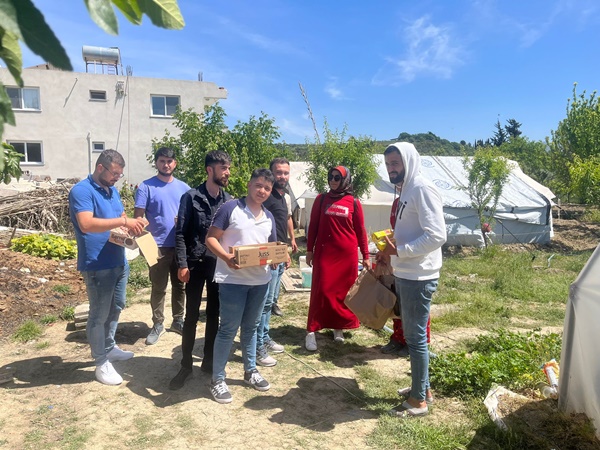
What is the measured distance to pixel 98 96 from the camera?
2172cm

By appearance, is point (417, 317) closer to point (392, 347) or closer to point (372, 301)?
point (372, 301)

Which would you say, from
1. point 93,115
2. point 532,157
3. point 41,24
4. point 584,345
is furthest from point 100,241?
point 532,157

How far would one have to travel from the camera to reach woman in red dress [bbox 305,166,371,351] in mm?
4914

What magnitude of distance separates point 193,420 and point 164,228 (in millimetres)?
2162

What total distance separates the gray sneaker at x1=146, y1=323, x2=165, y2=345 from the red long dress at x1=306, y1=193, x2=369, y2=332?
173 cm

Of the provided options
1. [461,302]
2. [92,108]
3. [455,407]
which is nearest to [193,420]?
[455,407]

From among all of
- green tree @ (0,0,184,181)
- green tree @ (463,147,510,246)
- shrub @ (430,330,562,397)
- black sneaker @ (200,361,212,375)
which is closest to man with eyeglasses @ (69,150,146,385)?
black sneaker @ (200,361,212,375)

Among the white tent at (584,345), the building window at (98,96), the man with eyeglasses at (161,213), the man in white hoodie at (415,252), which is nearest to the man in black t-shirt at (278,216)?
the man with eyeglasses at (161,213)

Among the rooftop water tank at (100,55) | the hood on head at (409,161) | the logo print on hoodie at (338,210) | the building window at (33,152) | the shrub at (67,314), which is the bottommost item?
the shrub at (67,314)

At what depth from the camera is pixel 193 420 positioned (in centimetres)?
347

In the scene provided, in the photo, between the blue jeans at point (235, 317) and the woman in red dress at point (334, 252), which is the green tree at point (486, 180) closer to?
the woman in red dress at point (334, 252)

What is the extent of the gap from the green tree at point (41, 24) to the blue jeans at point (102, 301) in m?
3.49

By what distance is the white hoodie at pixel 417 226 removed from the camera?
10.6ft

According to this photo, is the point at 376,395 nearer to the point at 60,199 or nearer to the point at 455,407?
the point at 455,407
